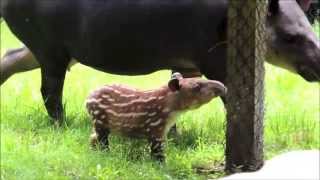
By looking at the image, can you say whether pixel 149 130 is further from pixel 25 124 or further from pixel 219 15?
pixel 25 124

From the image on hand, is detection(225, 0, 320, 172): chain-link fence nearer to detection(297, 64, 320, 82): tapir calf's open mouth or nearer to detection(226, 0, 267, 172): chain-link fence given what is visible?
detection(226, 0, 267, 172): chain-link fence

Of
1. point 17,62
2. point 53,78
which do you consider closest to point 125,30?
point 53,78

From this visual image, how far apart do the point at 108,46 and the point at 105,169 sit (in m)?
0.67

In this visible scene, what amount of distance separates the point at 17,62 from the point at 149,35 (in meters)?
1.20

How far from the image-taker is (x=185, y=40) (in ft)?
11.7

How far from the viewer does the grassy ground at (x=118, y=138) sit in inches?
132

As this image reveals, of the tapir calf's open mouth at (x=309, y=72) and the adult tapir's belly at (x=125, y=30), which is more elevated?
the adult tapir's belly at (x=125, y=30)

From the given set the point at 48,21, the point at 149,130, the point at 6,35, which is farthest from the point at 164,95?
the point at 6,35

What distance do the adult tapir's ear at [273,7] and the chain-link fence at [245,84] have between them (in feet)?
1.08

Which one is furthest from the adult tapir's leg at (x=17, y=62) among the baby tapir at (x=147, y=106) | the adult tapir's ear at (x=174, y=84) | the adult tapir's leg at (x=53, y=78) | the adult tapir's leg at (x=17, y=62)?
the adult tapir's ear at (x=174, y=84)

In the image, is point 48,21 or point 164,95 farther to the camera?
point 48,21

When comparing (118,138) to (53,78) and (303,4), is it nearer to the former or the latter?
(53,78)

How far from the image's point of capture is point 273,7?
11.6 feet

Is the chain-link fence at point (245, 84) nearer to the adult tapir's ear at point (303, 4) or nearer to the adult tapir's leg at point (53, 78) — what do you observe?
the adult tapir's ear at point (303, 4)
